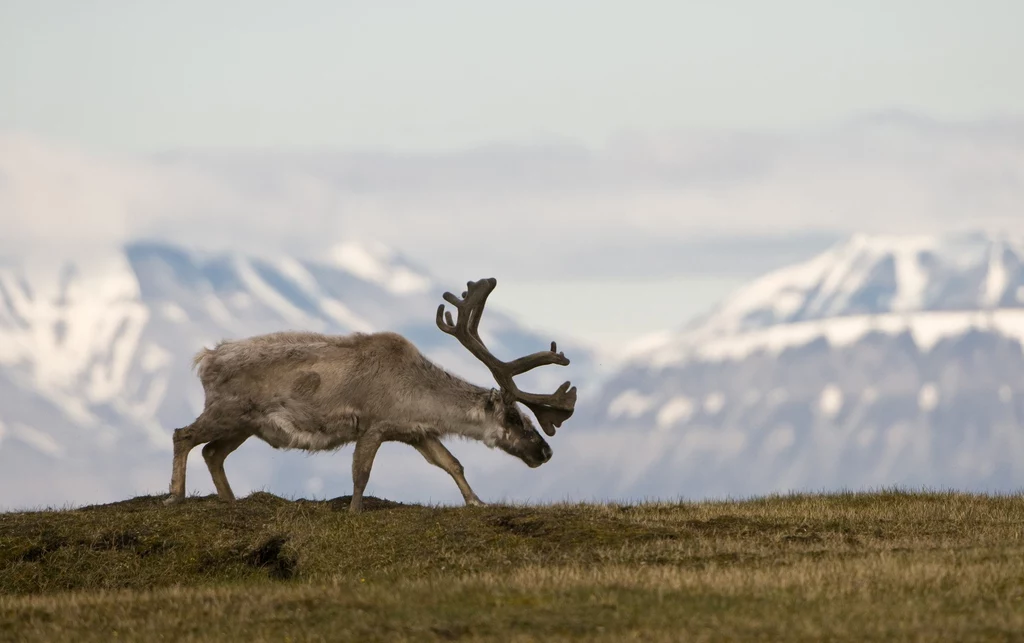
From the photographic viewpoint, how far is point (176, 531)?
23.5m

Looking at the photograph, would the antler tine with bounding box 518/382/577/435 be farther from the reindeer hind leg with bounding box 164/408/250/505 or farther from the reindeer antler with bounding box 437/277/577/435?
the reindeer hind leg with bounding box 164/408/250/505

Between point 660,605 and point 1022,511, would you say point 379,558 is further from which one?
point 1022,511

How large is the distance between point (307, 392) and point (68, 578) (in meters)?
5.69

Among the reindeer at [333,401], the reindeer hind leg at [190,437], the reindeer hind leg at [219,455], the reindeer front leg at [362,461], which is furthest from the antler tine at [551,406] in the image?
the reindeer hind leg at [190,437]

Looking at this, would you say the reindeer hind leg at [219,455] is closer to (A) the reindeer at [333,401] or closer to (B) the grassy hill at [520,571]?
(A) the reindeer at [333,401]

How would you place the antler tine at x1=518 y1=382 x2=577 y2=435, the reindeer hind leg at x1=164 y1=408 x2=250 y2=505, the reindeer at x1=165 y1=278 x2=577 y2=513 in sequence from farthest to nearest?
the antler tine at x1=518 y1=382 x2=577 y2=435
the reindeer at x1=165 y1=278 x2=577 y2=513
the reindeer hind leg at x1=164 y1=408 x2=250 y2=505

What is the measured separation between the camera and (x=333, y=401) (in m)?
27.2

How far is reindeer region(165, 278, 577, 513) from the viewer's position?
27219mm

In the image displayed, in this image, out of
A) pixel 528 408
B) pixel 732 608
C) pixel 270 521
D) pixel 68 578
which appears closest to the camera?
pixel 732 608

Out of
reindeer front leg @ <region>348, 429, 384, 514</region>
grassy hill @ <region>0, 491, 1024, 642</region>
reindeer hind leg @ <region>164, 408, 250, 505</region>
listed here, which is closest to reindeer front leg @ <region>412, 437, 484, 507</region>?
reindeer front leg @ <region>348, 429, 384, 514</region>

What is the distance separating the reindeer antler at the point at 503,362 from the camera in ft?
93.8

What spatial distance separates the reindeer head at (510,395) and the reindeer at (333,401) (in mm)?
232

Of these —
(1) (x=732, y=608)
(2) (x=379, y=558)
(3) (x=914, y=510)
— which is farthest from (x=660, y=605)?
(3) (x=914, y=510)

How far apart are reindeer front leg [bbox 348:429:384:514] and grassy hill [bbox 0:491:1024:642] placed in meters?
0.30
